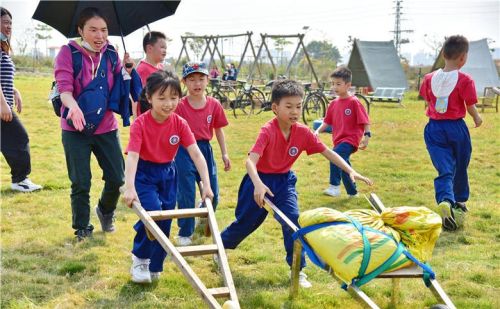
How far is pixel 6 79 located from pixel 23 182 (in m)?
1.35

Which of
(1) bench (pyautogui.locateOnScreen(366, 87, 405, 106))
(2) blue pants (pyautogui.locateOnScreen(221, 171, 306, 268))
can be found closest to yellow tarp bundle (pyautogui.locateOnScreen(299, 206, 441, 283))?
(2) blue pants (pyautogui.locateOnScreen(221, 171, 306, 268))

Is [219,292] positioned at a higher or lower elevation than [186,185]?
lower

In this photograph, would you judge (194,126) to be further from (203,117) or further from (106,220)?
(106,220)

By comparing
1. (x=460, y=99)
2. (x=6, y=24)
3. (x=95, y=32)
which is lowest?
(x=460, y=99)

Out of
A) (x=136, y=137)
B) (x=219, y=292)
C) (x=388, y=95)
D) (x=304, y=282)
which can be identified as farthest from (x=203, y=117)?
(x=388, y=95)

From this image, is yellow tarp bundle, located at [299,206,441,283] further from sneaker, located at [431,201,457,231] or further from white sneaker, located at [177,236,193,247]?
sneaker, located at [431,201,457,231]

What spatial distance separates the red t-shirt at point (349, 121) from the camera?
23.2 ft

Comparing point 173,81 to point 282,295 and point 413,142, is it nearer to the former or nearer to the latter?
point 282,295

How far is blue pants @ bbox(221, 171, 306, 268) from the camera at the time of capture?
4230mm

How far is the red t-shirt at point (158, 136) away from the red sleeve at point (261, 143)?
497mm

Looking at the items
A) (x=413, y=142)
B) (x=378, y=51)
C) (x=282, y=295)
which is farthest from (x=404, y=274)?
(x=378, y=51)

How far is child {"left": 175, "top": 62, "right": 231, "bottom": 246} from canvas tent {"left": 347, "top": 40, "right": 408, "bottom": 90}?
2178cm

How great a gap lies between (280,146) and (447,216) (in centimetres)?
232

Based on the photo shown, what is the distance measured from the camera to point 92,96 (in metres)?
4.66
